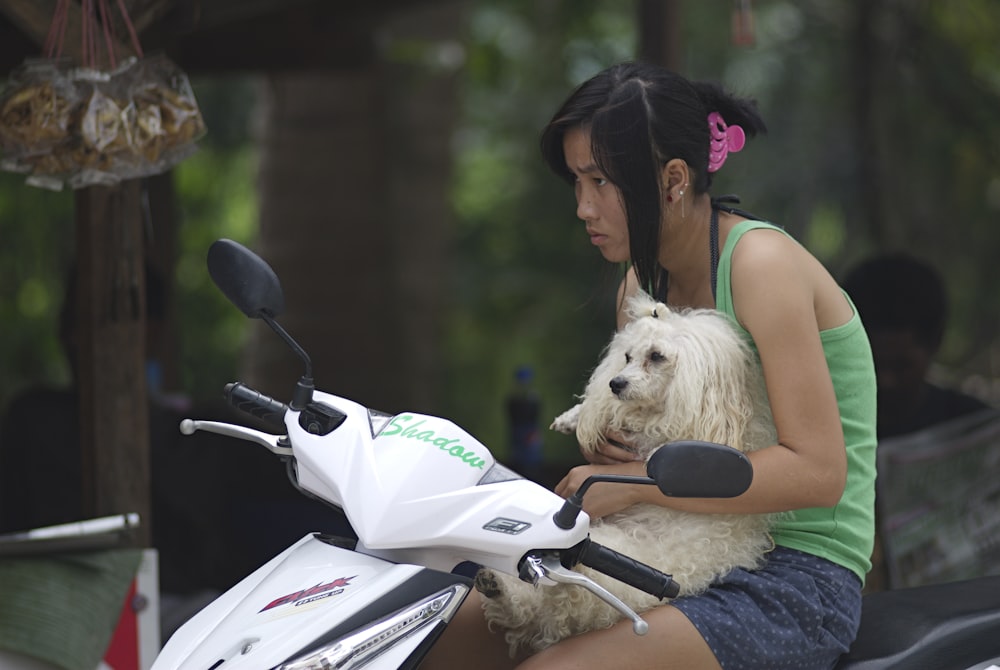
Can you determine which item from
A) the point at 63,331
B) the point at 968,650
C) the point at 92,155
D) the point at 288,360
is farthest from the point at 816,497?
the point at 288,360

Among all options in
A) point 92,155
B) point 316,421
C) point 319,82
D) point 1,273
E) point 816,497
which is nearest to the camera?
point 316,421

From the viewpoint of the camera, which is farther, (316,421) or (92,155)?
(92,155)

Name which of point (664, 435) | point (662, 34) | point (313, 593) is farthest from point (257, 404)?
point (662, 34)

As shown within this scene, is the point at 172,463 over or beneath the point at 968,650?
beneath

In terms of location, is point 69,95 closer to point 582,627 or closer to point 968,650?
point 582,627

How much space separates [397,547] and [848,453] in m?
1.04

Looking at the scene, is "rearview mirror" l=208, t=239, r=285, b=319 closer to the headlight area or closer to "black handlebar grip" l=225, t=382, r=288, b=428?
"black handlebar grip" l=225, t=382, r=288, b=428

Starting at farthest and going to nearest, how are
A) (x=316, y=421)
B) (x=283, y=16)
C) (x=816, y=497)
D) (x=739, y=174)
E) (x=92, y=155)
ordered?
1. (x=739, y=174)
2. (x=283, y=16)
3. (x=92, y=155)
4. (x=816, y=497)
5. (x=316, y=421)

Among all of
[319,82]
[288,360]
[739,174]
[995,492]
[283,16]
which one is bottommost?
[288,360]

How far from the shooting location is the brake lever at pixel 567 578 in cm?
181

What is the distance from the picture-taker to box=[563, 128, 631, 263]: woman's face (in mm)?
2418

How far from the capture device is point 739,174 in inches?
343

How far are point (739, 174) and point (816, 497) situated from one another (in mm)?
6764

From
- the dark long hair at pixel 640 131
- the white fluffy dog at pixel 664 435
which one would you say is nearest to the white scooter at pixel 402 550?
the white fluffy dog at pixel 664 435
